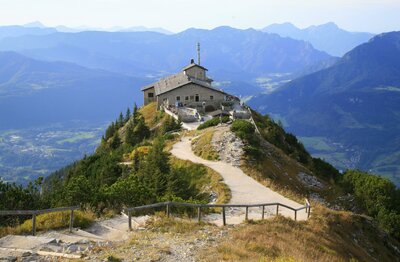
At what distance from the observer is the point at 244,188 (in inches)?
1364

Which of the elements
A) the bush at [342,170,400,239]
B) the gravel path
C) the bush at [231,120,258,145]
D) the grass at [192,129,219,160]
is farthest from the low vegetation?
the bush at [342,170,400,239]

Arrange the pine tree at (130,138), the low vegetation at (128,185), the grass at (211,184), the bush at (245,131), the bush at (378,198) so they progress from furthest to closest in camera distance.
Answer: the pine tree at (130,138)
the bush at (245,131)
the bush at (378,198)
the grass at (211,184)
the low vegetation at (128,185)

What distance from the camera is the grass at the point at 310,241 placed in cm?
1752

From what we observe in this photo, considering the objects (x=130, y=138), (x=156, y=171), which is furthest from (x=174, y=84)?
(x=156, y=171)

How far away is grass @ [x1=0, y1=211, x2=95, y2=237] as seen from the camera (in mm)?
18656

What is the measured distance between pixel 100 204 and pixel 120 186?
2346 mm

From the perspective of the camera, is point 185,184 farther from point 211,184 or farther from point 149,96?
point 149,96

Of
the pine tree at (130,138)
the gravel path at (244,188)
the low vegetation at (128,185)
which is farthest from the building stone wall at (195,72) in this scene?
the gravel path at (244,188)

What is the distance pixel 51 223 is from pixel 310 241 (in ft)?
38.6

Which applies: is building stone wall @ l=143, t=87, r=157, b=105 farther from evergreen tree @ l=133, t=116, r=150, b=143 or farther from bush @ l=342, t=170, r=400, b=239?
bush @ l=342, t=170, r=400, b=239

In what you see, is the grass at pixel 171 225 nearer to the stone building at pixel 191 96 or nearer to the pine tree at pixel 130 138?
the pine tree at pixel 130 138

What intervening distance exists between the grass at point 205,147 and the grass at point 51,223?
79.1ft

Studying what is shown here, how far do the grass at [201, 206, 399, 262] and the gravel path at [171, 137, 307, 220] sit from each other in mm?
2159

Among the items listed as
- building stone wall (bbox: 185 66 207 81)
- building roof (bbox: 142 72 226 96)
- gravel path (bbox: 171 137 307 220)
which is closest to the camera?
gravel path (bbox: 171 137 307 220)
